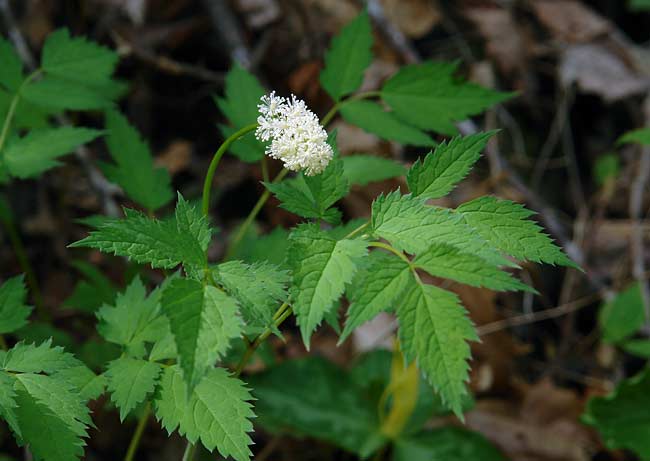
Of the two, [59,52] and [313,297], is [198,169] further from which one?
[313,297]

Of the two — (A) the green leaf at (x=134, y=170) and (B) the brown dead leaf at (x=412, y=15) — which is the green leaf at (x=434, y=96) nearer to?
(A) the green leaf at (x=134, y=170)

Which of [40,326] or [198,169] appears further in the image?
[198,169]

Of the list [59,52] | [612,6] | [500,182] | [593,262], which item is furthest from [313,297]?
[612,6]

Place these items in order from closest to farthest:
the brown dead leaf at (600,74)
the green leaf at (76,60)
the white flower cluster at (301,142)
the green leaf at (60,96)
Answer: the white flower cluster at (301,142)
the green leaf at (60,96)
the green leaf at (76,60)
the brown dead leaf at (600,74)

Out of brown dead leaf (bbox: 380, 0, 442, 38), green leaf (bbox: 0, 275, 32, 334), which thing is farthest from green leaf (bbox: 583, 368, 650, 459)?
brown dead leaf (bbox: 380, 0, 442, 38)

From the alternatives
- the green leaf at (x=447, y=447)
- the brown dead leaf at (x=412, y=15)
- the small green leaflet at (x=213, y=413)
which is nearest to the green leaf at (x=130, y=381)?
the small green leaflet at (x=213, y=413)

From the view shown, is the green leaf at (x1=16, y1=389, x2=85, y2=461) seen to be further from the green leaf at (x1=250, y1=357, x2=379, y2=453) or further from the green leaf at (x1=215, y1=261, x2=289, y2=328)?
the green leaf at (x1=250, y1=357, x2=379, y2=453)
